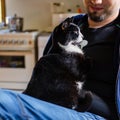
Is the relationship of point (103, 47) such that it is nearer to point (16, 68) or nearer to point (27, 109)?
point (27, 109)

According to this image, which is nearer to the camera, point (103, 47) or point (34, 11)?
point (103, 47)

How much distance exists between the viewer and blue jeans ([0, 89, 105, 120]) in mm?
1216

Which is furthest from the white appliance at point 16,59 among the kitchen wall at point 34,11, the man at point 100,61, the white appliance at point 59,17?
the man at point 100,61

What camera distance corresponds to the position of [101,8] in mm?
1688

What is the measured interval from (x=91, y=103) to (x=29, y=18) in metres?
2.63

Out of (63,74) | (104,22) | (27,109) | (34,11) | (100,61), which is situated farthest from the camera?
(34,11)

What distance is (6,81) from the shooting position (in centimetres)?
349

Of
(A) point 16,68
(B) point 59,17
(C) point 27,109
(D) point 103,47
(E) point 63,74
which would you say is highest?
(B) point 59,17

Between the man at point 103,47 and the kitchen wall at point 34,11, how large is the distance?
2129 mm

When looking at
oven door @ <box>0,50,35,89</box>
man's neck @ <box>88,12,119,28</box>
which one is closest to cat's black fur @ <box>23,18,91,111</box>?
man's neck @ <box>88,12,119,28</box>

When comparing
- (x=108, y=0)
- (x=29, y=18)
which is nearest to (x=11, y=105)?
(x=108, y=0)

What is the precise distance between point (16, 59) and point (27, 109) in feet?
7.53

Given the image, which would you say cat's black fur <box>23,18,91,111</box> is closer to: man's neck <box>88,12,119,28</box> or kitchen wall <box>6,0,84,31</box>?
man's neck <box>88,12,119,28</box>

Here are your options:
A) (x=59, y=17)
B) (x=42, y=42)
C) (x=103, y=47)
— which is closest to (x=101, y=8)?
(x=103, y=47)
